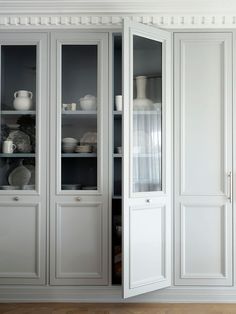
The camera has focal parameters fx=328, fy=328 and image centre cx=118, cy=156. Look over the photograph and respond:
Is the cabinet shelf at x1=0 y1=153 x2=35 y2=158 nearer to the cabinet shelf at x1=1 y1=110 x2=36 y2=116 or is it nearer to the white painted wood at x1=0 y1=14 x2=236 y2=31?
the cabinet shelf at x1=1 y1=110 x2=36 y2=116

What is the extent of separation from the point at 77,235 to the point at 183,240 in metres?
0.84

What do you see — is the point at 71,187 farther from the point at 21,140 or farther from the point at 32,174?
the point at 21,140

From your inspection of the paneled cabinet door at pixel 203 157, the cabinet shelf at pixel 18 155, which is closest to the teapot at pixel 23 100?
the cabinet shelf at pixel 18 155

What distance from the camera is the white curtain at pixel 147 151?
8.10 feet

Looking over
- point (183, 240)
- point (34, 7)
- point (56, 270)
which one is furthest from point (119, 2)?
point (56, 270)

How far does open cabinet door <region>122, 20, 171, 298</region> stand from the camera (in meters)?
2.35

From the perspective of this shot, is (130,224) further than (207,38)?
No

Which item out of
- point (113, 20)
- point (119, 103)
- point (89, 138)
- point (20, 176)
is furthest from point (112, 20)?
point (20, 176)

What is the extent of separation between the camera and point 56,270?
2.57m

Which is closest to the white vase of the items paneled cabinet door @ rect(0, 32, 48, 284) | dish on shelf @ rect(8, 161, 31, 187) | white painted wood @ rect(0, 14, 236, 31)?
white painted wood @ rect(0, 14, 236, 31)

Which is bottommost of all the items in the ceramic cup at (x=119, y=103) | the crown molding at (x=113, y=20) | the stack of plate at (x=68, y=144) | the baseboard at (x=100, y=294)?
the baseboard at (x=100, y=294)

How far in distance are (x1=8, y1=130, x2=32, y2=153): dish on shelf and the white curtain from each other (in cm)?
87

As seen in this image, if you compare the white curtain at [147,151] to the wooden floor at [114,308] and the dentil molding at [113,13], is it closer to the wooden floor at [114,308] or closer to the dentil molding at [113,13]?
the dentil molding at [113,13]

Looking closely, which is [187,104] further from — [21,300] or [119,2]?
[21,300]
